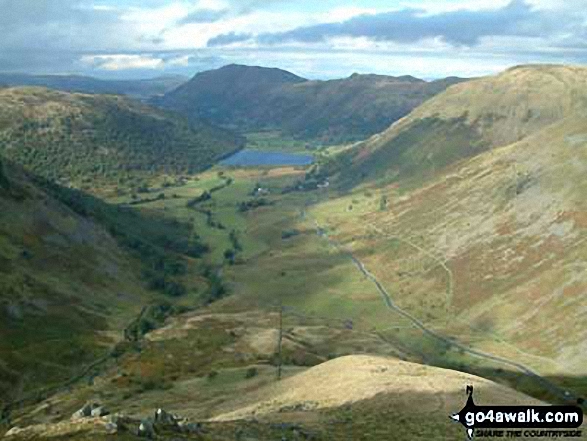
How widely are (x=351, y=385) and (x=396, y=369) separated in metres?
13.0

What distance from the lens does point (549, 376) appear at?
155m

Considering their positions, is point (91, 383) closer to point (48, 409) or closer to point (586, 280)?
point (48, 409)

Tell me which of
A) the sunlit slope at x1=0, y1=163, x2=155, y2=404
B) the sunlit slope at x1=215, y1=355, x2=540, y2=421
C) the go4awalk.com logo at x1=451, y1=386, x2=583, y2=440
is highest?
the go4awalk.com logo at x1=451, y1=386, x2=583, y2=440

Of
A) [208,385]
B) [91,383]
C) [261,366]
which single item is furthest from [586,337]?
[91,383]

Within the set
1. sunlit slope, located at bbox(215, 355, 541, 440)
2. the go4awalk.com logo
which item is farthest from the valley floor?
the go4awalk.com logo

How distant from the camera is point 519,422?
65.4 m

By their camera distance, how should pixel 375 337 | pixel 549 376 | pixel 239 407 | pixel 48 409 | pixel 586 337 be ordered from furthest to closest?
pixel 375 337 → pixel 586 337 → pixel 549 376 → pixel 48 409 → pixel 239 407

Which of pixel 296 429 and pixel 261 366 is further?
pixel 261 366

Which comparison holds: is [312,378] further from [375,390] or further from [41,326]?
[41,326]

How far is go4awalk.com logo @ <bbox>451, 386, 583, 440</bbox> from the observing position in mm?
62656

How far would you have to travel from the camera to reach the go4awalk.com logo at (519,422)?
62.7m

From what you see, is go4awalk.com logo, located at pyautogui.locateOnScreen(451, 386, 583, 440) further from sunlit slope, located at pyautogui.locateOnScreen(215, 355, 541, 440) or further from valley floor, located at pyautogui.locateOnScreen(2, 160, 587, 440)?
valley floor, located at pyautogui.locateOnScreen(2, 160, 587, 440)

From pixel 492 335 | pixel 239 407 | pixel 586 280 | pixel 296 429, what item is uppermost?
pixel 296 429

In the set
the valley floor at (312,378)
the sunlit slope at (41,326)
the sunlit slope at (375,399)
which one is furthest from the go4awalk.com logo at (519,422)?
the sunlit slope at (41,326)
